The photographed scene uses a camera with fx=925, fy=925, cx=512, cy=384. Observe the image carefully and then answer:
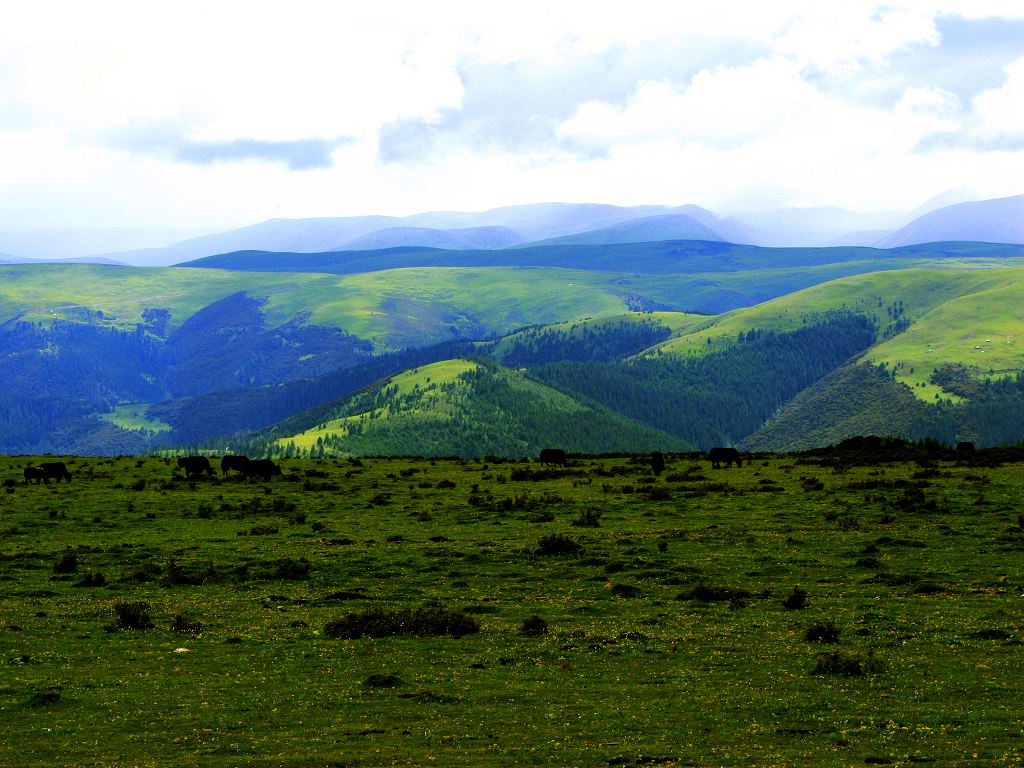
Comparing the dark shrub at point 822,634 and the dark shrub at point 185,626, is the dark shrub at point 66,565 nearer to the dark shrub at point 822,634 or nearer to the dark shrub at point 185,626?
the dark shrub at point 185,626

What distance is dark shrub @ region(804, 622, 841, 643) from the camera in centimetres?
2427

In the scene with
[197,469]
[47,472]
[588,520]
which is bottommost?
[197,469]

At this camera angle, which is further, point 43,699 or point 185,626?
point 185,626

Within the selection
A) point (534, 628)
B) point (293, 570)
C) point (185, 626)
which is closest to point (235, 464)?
point (293, 570)

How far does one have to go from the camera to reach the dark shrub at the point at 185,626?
88.7 feet

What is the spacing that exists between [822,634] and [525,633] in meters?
8.01

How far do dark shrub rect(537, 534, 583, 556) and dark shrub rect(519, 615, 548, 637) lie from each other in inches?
544

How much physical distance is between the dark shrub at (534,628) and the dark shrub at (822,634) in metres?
7.16

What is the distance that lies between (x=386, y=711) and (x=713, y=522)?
33101 millimetres

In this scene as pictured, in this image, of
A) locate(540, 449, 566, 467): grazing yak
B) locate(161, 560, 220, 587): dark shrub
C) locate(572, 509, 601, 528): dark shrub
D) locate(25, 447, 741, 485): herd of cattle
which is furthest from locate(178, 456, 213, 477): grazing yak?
locate(161, 560, 220, 587): dark shrub

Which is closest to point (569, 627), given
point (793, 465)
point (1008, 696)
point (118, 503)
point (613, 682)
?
point (613, 682)

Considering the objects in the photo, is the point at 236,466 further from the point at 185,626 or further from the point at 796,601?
the point at 796,601

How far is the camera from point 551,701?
19.5 metres

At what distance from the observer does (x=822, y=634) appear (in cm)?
2439
